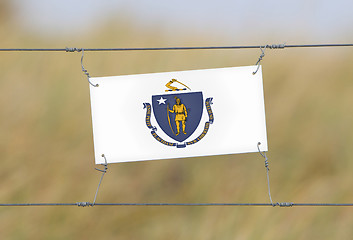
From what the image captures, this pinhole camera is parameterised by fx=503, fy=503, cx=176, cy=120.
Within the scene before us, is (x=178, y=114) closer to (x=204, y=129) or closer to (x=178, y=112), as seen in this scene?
(x=178, y=112)

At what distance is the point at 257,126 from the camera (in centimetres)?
416

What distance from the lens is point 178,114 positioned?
416 cm

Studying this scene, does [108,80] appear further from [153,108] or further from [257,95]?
[257,95]

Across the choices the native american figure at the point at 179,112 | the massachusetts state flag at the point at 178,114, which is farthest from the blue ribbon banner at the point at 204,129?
the native american figure at the point at 179,112

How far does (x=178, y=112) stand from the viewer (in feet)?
13.7

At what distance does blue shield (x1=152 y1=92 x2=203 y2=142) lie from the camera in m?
4.17

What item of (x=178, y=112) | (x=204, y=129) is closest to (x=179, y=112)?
(x=178, y=112)

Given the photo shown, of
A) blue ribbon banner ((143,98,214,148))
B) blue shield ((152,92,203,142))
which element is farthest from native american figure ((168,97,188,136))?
blue ribbon banner ((143,98,214,148))

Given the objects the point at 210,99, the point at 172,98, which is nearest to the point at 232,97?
the point at 210,99

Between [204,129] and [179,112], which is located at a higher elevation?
[179,112]

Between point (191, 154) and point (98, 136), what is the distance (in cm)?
78

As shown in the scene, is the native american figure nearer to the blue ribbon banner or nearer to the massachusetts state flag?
the massachusetts state flag

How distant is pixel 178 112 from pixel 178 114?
17 mm

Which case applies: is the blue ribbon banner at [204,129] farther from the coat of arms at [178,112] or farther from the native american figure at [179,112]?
the native american figure at [179,112]
